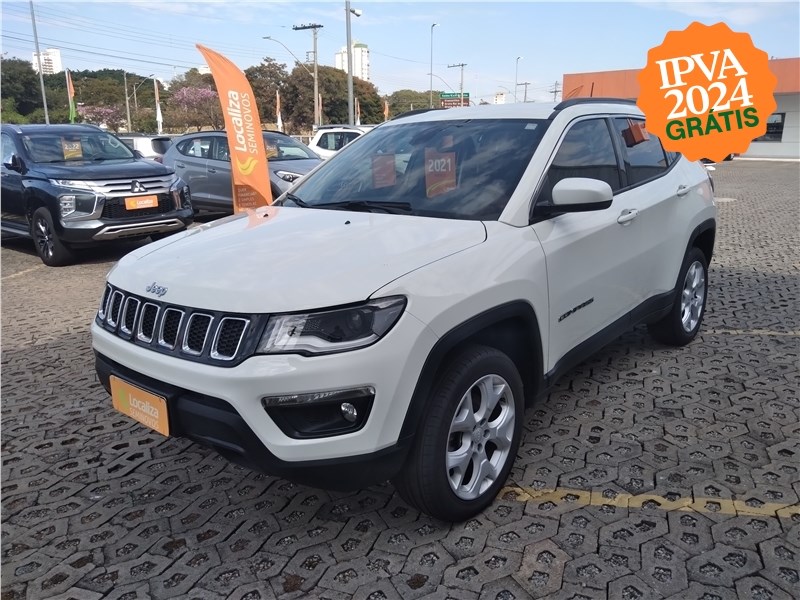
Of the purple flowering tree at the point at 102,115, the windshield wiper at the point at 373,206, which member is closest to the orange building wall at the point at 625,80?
the windshield wiper at the point at 373,206

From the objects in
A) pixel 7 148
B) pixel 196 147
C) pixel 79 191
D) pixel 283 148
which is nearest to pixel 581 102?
pixel 79 191

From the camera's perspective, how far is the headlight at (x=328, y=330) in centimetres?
235

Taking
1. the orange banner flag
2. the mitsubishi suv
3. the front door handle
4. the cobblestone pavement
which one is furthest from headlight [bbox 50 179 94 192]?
the front door handle

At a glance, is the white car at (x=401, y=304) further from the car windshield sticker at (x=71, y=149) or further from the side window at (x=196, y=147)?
the side window at (x=196, y=147)

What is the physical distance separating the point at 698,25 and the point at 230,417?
18.8 ft

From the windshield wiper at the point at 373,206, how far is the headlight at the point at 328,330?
983mm

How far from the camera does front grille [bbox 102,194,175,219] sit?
823 cm

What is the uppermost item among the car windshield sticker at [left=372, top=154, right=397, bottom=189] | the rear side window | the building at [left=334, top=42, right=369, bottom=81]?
the building at [left=334, top=42, right=369, bottom=81]

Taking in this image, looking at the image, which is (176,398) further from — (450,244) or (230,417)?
(450,244)

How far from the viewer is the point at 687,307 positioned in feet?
16.3

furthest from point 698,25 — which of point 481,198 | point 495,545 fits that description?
point 495,545

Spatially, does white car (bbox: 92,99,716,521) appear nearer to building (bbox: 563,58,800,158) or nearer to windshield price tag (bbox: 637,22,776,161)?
windshield price tag (bbox: 637,22,776,161)

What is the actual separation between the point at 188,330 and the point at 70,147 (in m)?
7.82

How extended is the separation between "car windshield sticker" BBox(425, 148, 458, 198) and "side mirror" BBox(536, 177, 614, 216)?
548mm
